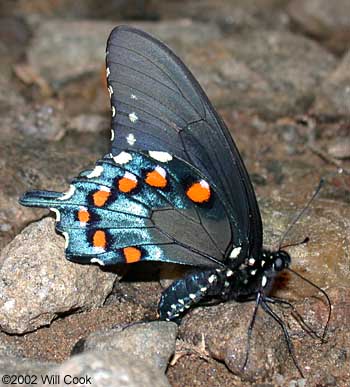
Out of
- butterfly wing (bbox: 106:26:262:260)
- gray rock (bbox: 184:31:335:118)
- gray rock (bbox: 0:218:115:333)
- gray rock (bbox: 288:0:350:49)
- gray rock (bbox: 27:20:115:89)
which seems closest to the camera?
butterfly wing (bbox: 106:26:262:260)

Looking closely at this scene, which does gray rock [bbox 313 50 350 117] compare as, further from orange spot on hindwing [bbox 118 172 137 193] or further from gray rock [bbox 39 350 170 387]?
gray rock [bbox 39 350 170 387]

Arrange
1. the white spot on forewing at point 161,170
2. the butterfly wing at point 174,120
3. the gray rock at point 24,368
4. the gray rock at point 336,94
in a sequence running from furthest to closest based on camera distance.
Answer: the gray rock at point 336,94 < the white spot on forewing at point 161,170 < the butterfly wing at point 174,120 < the gray rock at point 24,368

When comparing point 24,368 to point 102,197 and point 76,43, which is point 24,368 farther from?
point 76,43

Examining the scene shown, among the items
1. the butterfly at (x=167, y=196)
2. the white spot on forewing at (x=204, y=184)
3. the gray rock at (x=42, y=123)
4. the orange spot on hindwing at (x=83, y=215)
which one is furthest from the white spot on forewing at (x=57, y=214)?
the gray rock at (x=42, y=123)

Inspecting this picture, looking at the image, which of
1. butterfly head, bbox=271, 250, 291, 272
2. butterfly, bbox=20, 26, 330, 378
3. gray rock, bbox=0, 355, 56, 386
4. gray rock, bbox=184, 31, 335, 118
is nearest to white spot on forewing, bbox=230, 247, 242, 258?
butterfly, bbox=20, 26, 330, 378

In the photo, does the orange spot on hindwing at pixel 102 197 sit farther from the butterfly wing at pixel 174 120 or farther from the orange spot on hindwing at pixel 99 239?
the butterfly wing at pixel 174 120

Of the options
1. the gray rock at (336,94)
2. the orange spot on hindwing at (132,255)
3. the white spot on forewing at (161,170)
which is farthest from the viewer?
the gray rock at (336,94)

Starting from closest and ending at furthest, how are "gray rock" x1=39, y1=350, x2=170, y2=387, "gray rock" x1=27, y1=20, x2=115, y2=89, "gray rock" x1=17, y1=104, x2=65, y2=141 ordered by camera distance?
"gray rock" x1=39, y1=350, x2=170, y2=387 → "gray rock" x1=17, y1=104, x2=65, y2=141 → "gray rock" x1=27, y1=20, x2=115, y2=89

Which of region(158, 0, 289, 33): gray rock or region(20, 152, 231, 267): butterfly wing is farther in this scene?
region(158, 0, 289, 33): gray rock

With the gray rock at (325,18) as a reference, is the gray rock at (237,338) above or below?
below
